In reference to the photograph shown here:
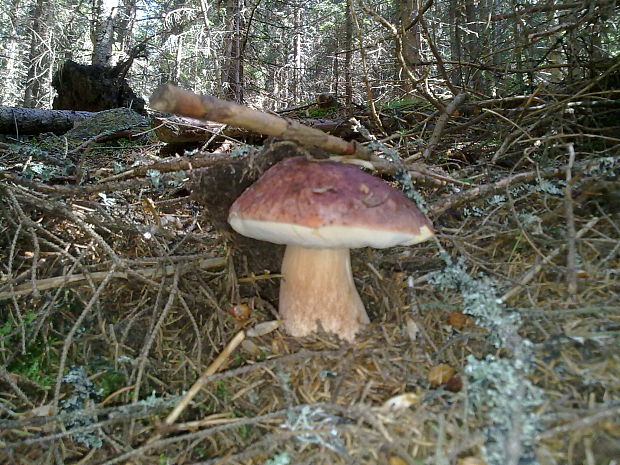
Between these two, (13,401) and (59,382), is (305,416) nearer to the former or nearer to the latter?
(59,382)

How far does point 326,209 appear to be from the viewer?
1356 millimetres

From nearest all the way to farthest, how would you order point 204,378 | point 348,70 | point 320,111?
point 204,378, point 320,111, point 348,70

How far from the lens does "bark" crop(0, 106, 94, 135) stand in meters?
4.87

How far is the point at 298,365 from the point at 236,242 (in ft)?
2.29

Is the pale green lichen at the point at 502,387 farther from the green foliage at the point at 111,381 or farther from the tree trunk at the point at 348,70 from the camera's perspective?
the tree trunk at the point at 348,70

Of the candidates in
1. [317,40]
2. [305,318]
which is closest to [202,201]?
[305,318]

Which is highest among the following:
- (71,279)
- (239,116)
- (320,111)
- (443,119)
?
(320,111)

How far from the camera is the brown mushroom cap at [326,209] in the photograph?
1.36m

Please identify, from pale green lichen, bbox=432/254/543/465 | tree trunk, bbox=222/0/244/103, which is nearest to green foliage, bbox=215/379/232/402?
pale green lichen, bbox=432/254/543/465

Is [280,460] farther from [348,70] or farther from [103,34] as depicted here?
[103,34]

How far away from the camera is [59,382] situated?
1.43 m

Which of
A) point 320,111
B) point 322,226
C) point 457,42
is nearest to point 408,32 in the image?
point 457,42

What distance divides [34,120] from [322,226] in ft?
18.0

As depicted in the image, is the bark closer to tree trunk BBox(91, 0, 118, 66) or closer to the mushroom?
tree trunk BBox(91, 0, 118, 66)
